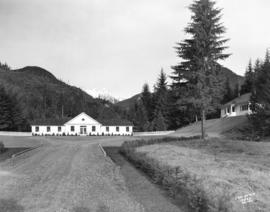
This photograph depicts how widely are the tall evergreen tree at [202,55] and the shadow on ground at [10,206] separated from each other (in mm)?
24772

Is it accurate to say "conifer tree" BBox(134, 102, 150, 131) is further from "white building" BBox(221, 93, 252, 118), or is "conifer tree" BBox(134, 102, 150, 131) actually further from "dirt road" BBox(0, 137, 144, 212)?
"dirt road" BBox(0, 137, 144, 212)

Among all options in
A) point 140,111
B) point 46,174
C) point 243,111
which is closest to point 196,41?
point 46,174

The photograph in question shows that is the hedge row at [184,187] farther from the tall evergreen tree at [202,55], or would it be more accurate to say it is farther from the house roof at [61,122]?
the house roof at [61,122]

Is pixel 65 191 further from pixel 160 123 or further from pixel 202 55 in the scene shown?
pixel 160 123

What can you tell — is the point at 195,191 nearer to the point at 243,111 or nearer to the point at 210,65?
the point at 210,65

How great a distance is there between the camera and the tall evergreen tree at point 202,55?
108 ft

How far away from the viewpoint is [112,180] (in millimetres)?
13320

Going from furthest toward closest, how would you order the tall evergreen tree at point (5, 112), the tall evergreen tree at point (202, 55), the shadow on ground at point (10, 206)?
→ the tall evergreen tree at point (5, 112), the tall evergreen tree at point (202, 55), the shadow on ground at point (10, 206)

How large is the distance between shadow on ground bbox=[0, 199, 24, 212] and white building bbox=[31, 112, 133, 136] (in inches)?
2699

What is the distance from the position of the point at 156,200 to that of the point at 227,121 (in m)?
50.3

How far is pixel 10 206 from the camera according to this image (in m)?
8.95

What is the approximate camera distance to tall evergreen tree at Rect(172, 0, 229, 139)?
108 feet

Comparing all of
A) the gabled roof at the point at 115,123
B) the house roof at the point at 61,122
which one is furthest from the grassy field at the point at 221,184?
the house roof at the point at 61,122

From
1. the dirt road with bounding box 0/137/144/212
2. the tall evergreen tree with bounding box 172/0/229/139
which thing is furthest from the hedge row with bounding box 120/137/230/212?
the tall evergreen tree with bounding box 172/0/229/139
